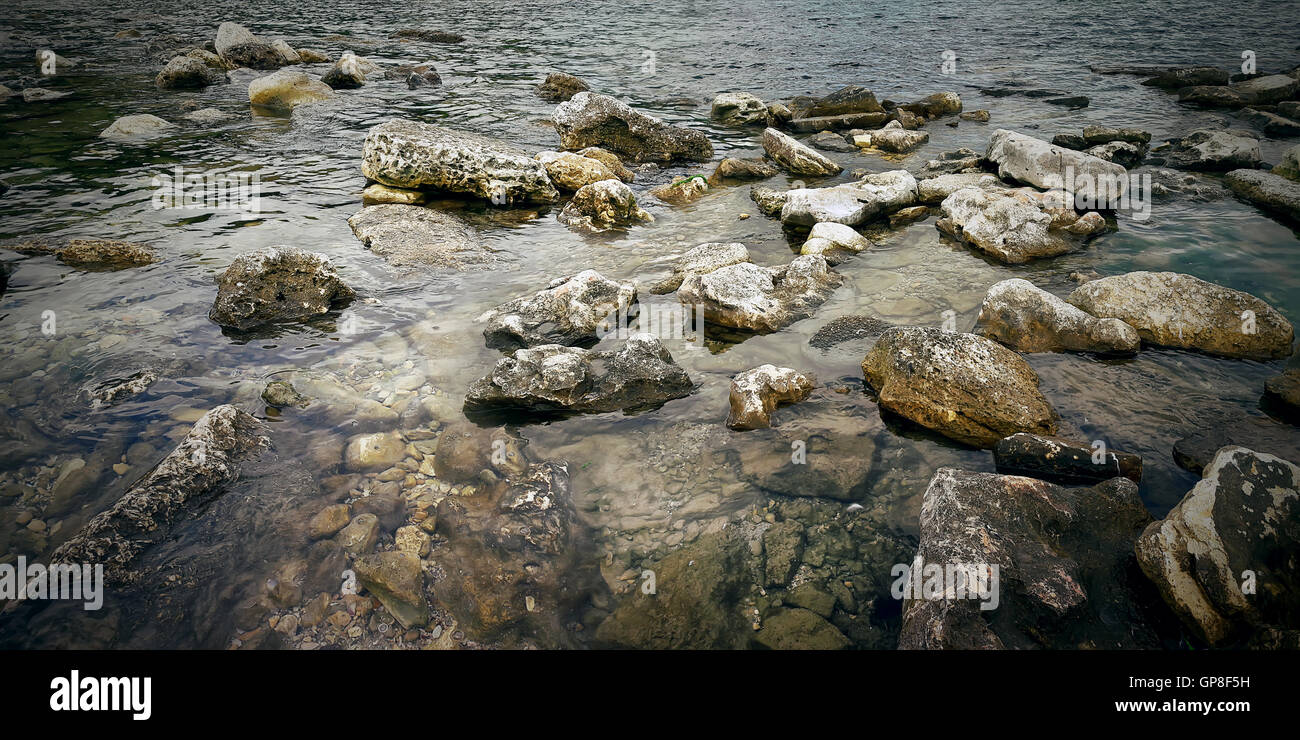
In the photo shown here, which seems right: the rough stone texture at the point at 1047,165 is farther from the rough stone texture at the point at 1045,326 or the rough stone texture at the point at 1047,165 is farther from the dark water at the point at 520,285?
the rough stone texture at the point at 1045,326

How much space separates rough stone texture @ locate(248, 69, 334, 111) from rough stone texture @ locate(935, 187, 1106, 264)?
16.2 m

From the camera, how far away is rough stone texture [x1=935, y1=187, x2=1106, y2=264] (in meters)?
8.29

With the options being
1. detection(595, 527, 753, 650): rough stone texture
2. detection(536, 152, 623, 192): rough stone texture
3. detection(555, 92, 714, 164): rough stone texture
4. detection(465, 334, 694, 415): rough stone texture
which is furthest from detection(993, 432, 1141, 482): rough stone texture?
detection(555, 92, 714, 164): rough stone texture

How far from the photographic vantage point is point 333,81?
715 inches

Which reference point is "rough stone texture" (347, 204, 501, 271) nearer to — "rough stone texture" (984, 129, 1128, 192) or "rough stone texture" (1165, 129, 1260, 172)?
"rough stone texture" (984, 129, 1128, 192)

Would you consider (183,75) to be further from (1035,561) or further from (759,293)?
(1035,561)

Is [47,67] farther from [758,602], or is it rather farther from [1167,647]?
[1167,647]

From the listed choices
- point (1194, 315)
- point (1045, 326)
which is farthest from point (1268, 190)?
point (1045, 326)

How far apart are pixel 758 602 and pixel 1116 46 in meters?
26.6

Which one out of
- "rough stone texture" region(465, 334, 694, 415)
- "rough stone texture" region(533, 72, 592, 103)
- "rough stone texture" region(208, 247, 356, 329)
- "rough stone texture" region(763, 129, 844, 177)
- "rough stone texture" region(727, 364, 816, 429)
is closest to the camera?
"rough stone texture" region(727, 364, 816, 429)

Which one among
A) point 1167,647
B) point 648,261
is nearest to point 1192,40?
point 648,261

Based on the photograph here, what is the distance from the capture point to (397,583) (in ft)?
13.4

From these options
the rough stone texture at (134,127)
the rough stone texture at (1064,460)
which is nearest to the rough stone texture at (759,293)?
the rough stone texture at (1064,460)
